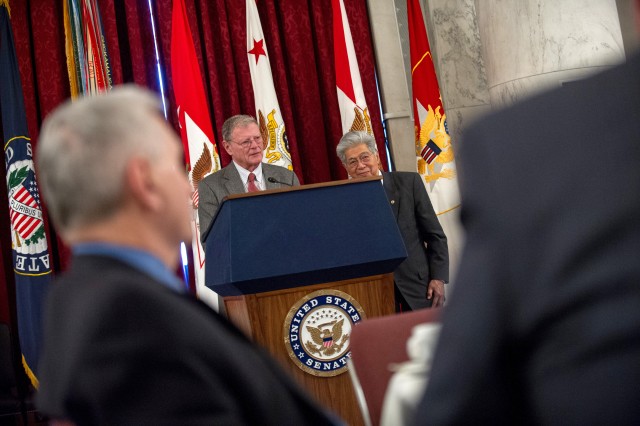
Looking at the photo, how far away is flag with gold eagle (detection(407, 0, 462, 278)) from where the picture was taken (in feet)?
24.3

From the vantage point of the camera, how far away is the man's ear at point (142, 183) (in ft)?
4.73

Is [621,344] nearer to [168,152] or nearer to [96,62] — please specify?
[168,152]

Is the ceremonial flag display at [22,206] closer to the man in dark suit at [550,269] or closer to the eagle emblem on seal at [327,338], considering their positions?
the eagle emblem on seal at [327,338]

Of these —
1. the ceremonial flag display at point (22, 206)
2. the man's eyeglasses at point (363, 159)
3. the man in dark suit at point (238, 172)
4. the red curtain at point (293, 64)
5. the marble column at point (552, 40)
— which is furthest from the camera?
the red curtain at point (293, 64)

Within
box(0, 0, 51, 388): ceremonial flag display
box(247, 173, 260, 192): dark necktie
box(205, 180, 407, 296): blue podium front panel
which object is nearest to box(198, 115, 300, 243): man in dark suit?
box(247, 173, 260, 192): dark necktie

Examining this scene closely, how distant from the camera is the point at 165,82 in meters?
7.89

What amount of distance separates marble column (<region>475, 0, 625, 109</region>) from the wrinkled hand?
173 cm

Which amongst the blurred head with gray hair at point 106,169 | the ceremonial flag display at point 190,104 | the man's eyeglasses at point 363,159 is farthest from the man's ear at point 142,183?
the ceremonial flag display at point 190,104

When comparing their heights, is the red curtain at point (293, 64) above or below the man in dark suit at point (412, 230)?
→ above

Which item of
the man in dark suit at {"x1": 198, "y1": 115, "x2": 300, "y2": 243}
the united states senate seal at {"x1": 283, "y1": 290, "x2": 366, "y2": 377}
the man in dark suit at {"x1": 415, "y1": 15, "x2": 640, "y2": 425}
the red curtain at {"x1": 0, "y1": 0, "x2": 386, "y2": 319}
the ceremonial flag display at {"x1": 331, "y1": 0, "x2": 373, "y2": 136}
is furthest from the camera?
the red curtain at {"x1": 0, "y1": 0, "x2": 386, "y2": 319}

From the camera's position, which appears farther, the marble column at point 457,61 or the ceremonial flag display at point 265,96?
the marble column at point 457,61

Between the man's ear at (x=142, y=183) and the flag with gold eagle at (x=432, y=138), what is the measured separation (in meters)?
5.93

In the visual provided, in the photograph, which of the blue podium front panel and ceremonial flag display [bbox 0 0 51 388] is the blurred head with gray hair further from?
ceremonial flag display [bbox 0 0 51 388]

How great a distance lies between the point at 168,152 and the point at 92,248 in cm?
23
